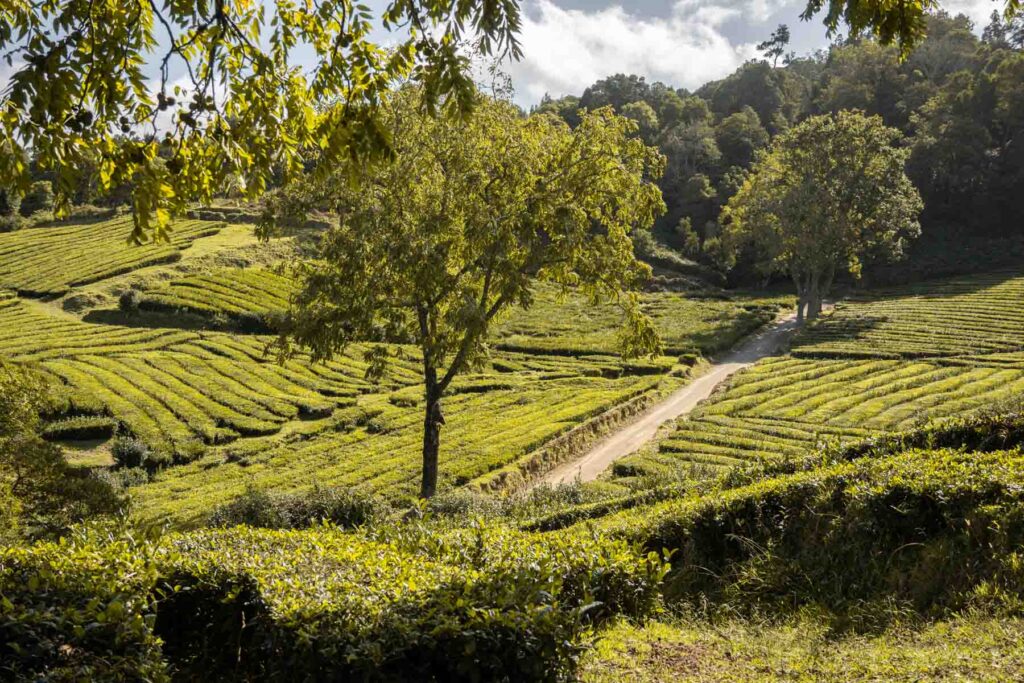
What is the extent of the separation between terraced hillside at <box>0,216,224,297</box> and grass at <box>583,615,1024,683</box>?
54.4m

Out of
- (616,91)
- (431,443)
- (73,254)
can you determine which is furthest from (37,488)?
(616,91)

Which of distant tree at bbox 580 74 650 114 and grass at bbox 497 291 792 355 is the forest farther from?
distant tree at bbox 580 74 650 114

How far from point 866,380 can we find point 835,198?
73.8 ft

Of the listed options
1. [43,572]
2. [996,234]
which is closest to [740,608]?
[43,572]

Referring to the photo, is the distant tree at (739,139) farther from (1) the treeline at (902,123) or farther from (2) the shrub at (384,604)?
(2) the shrub at (384,604)

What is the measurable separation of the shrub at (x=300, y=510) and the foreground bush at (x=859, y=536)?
6.87 meters

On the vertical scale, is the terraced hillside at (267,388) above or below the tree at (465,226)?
below

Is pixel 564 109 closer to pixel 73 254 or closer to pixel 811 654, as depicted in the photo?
pixel 73 254

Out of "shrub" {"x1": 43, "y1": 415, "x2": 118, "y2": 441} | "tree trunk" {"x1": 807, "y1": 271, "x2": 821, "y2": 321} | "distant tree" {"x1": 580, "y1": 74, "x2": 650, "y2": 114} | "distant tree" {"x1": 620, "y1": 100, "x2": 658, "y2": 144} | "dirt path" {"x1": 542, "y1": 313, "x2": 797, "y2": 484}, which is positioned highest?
"distant tree" {"x1": 580, "y1": 74, "x2": 650, "y2": 114}

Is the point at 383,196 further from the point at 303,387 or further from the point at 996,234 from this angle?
the point at 996,234

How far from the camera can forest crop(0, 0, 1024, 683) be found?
5.96 metres

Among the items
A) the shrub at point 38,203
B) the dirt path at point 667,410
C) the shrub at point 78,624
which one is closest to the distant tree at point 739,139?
the dirt path at point 667,410

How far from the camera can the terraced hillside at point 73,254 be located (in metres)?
54.6

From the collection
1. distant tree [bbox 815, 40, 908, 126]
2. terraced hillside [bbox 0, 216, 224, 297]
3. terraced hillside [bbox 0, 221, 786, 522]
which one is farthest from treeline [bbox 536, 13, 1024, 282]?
terraced hillside [bbox 0, 216, 224, 297]
